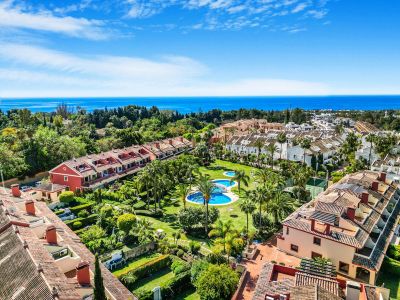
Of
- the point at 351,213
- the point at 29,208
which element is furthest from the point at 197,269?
the point at 29,208

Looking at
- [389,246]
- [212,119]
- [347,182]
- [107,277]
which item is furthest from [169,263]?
[212,119]

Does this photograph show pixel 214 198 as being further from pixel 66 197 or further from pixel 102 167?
pixel 66 197

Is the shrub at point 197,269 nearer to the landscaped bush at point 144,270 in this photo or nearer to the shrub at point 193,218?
the landscaped bush at point 144,270

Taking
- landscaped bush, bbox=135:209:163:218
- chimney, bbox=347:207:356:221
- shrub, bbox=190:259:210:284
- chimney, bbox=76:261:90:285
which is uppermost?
chimney, bbox=76:261:90:285

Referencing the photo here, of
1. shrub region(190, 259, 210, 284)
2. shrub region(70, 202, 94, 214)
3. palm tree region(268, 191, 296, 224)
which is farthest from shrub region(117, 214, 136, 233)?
palm tree region(268, 191, 296, 224)

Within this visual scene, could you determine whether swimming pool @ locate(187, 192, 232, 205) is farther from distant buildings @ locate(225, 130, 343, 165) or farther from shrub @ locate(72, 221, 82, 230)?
distant buildings @ locate(225, 130, 343, 165)

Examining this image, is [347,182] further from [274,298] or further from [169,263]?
[274,298]
